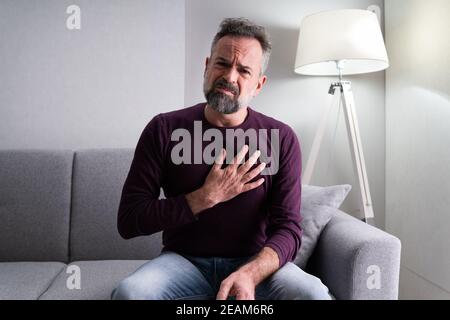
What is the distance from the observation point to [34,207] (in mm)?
1702

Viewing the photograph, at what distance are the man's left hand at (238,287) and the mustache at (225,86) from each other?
53 cm

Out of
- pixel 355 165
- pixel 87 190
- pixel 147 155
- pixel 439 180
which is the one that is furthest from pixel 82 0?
pixel 439 180

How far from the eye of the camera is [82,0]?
198cm

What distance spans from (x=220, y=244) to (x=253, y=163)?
0.25 meters

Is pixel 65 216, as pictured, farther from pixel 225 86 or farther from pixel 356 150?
pixel 356 150

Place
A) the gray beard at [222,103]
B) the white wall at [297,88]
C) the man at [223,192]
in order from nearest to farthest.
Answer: the man at [223,192] < the gray beard at [222,103] < the white wall at [297,88]

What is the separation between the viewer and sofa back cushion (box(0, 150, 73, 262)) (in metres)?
1.68

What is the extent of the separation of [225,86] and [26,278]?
3.07 feet

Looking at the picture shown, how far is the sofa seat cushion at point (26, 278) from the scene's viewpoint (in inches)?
51.5

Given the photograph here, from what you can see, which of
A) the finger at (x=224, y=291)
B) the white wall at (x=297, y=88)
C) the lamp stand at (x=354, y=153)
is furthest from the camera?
the white wall at (x=297, y=88)

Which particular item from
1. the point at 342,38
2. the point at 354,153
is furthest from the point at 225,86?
the point at 354,153

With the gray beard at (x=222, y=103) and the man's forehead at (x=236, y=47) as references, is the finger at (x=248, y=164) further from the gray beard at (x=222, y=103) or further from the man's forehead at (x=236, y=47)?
the man's forehead at (x=236, y=47)

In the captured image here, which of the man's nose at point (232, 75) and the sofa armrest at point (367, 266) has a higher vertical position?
the man's nose at point (232, 75)

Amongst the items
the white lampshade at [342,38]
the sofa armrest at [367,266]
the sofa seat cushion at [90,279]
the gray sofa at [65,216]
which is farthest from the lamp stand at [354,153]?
the sofa seat cushion at [90,279]
